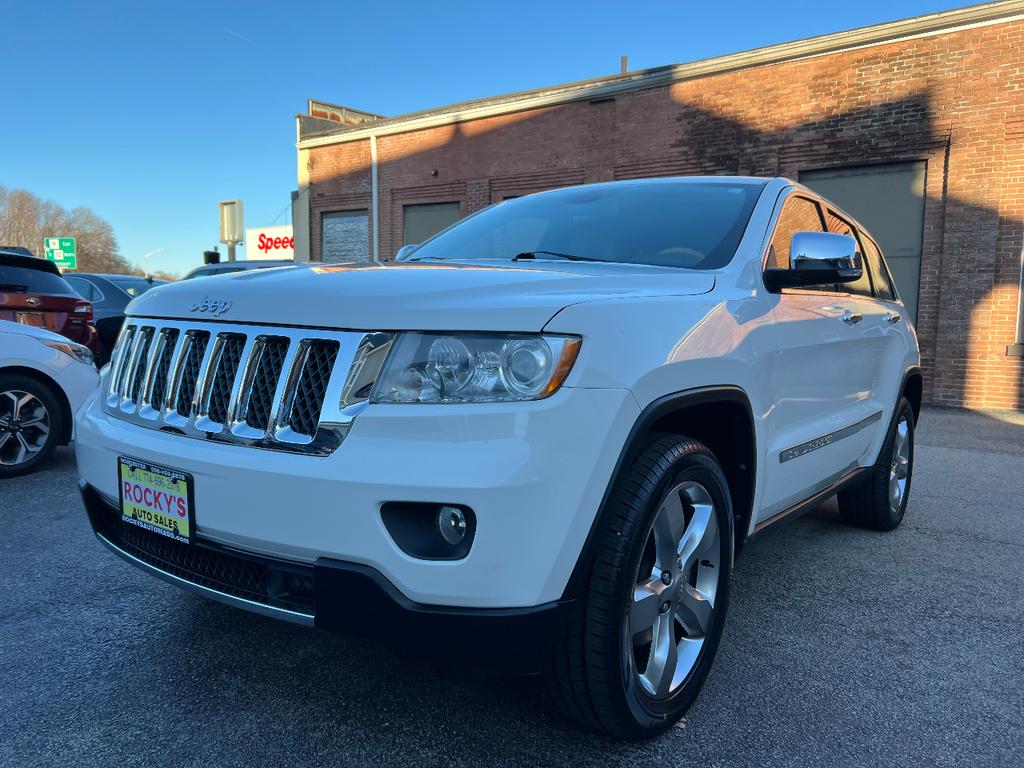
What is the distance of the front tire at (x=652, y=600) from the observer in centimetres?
189

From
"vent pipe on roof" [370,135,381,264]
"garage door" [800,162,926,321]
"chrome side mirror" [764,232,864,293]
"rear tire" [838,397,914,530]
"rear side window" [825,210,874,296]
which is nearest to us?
"chrome side mirror" [764,232,864,293]

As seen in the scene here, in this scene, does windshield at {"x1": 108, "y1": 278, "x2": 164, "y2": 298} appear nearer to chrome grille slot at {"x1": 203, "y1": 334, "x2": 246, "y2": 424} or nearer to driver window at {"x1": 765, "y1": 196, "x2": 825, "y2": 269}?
driver window at {"x1": 765, "y1": 196, "x2": 825, "y2": 269}

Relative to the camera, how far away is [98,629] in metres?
2.88

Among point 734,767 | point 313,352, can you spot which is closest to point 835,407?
point 734,767

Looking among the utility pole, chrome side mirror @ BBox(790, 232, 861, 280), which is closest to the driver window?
chrome side mirror @ BBox(790, 232, 861, 280)

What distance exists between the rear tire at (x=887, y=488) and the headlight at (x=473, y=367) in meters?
2.89

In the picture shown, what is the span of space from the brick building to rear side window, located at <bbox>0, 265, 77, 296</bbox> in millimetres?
9482

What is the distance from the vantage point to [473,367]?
1.83 m

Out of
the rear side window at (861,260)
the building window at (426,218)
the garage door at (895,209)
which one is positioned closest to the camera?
the rear side window at (861,260)

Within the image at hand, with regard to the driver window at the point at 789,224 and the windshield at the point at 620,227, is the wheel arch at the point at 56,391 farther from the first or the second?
the driver window at the point at 789,224

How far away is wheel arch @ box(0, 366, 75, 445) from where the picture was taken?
5.48 m

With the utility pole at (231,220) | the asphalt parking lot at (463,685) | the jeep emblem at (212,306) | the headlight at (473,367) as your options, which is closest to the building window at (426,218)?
the utility pole at (231,220)

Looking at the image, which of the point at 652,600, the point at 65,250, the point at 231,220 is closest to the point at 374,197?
the point at 231,220

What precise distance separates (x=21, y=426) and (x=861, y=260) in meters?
5.48
